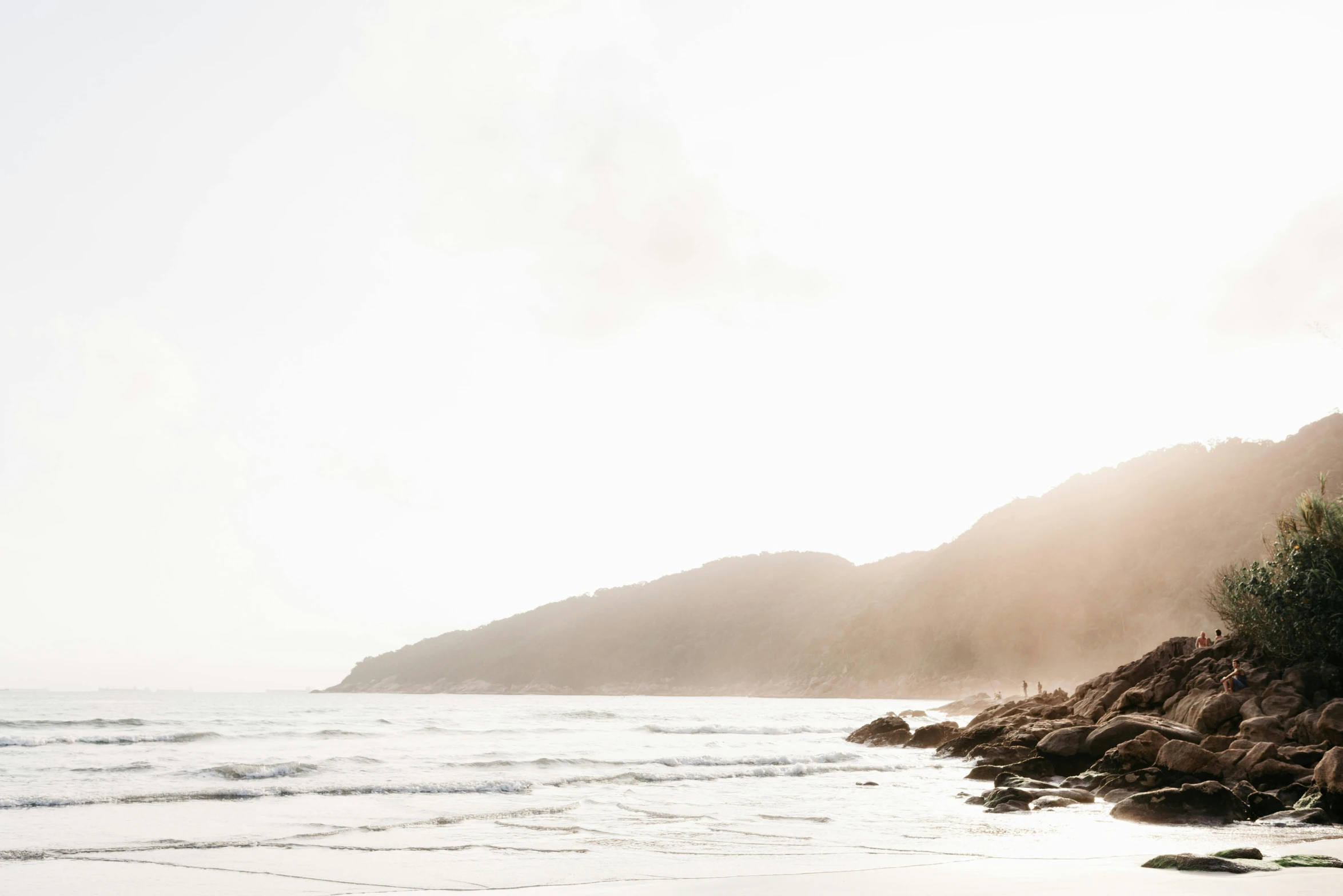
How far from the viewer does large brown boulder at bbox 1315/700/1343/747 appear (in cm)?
2044

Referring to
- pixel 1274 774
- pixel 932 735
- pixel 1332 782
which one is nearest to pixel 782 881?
pixel 1332 782

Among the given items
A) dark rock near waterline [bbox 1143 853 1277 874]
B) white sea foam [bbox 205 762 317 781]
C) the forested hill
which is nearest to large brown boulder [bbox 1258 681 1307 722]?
dark rock near waterline [bbox 1143 853 1277 874]

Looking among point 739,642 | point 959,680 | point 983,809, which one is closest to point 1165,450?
point 959,680

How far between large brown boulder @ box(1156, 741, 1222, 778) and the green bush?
8.88 m

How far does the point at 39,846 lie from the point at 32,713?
5455cm

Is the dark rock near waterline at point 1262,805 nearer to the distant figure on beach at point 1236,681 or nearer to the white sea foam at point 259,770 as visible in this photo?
the distant figure on beach at point 1236,681

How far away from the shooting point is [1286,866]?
10.7m

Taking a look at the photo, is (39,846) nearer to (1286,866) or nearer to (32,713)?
(1286,866)

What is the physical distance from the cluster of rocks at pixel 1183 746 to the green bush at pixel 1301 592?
2.67 ft

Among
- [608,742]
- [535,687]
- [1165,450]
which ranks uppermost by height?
[1165,450]

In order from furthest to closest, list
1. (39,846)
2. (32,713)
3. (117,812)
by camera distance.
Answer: (32,713), (117,812), (39,846)

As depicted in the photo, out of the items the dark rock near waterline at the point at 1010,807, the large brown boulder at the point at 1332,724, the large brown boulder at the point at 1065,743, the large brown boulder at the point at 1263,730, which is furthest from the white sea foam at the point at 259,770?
the large brown boulder at the point at 1332,724

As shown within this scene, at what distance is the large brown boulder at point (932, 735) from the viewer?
41.4m

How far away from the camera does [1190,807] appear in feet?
52.9
